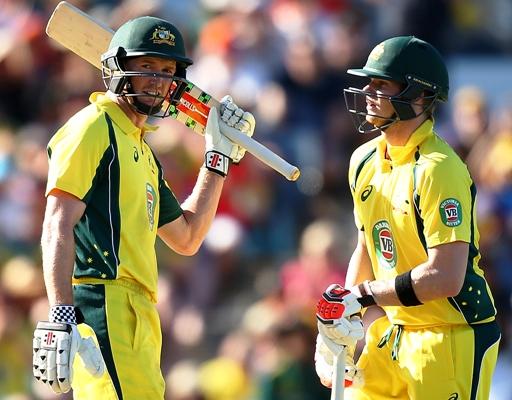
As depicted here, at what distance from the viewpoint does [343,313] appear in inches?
225

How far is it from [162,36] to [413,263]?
4.81 feet

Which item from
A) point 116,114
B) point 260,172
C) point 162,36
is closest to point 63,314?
point 116,114

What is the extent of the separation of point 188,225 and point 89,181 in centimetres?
87

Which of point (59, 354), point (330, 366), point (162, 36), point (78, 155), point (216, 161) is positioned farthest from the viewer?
point (216, 161)

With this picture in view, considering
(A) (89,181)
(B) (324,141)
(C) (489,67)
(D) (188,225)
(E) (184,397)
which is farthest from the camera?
(C) (489,67)

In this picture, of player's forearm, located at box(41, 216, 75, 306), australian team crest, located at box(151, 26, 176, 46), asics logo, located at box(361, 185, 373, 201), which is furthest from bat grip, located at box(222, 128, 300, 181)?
player's forearm, located at box(41, 216, 75, 306)

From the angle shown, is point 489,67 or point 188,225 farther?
point 489,67

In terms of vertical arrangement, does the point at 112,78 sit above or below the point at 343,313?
above

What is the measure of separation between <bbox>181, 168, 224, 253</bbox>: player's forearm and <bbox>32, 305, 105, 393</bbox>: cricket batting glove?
3.46 feet

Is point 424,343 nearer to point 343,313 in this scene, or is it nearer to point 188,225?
point 343,313

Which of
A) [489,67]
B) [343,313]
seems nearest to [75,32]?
[343,313]

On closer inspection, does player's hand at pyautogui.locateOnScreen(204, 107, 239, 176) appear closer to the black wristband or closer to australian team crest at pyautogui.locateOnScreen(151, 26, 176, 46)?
australian team crest at pyautogui.locateOnScreen(151, 26, 176, 46)

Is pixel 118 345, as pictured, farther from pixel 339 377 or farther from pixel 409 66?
pixel 409 66

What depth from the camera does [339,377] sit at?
5750 millimetres
